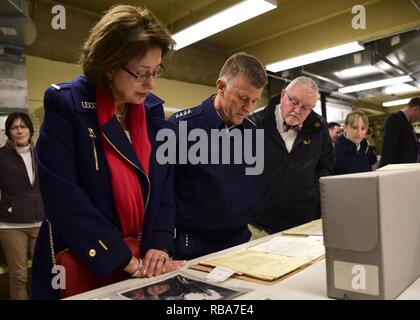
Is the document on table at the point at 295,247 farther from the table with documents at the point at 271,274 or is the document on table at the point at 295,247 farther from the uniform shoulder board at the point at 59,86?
the uniform shoulder board at the point at 59,86

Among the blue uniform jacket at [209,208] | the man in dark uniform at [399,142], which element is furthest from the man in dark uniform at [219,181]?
the man in dark uniform at [399,142]

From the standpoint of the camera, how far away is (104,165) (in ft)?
3.34

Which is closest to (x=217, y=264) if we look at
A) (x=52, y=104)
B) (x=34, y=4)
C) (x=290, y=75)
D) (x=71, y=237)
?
(x=71, y=237)

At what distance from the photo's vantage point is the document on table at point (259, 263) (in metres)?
0.94

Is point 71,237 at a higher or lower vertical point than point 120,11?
lower

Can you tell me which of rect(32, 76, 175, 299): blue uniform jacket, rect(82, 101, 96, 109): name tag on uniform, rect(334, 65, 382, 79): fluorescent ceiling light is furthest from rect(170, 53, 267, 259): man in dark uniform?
rect(334, 65, 382, 79): fluorescent ceiling light

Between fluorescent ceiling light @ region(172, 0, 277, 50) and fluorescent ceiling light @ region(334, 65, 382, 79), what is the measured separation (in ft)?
7.55

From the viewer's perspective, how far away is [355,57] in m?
4.95

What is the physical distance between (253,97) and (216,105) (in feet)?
0.59

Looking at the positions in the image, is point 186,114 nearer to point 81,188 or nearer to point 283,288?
point 81,188

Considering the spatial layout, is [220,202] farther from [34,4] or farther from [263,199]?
[34,4]

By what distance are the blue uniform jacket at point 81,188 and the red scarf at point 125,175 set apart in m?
0.02

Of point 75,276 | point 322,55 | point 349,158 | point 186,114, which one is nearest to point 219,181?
point 186,114

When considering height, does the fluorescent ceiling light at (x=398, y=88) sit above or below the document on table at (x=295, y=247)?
above
